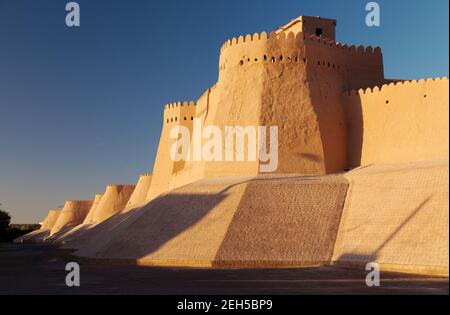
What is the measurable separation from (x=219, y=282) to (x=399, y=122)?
13.3 m

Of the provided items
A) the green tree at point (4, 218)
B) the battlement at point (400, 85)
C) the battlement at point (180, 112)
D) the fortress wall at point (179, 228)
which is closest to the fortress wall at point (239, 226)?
the fortress wall at point (179, 228)

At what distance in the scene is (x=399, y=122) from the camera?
25.8 metres

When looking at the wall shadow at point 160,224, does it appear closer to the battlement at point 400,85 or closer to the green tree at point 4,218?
the battlement at point 400,85

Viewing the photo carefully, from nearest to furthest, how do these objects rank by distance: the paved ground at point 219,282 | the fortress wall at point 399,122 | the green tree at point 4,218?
the paved ground at point 219,282 → the fortress wall at point 399,122 → the green tree at point 4,218

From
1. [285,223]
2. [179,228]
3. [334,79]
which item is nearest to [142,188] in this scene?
[334,79]

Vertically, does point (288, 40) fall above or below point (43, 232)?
above

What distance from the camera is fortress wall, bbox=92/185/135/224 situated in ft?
177

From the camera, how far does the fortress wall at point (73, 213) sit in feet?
232

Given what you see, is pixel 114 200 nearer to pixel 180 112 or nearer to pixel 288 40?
pixel 180 112

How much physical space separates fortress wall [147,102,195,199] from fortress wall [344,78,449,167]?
14232 millimetres

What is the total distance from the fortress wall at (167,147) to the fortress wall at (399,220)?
18413 mm

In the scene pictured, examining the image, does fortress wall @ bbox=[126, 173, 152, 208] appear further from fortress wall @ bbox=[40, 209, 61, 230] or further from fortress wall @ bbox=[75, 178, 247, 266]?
fortress wall @ bbox=[40, 209, 61, 230]
